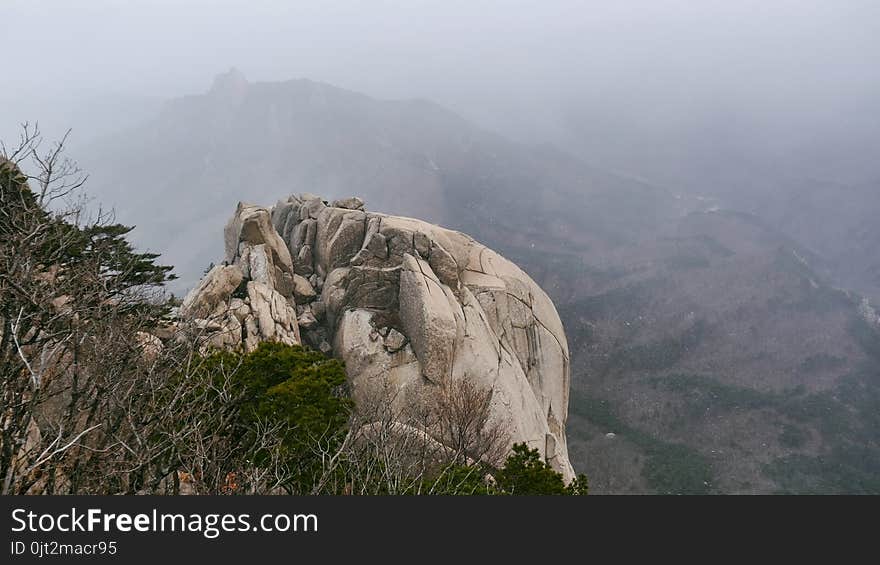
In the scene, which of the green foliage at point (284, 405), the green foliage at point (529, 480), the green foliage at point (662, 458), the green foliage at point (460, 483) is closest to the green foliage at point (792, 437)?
the green foliage at point (662, 458)

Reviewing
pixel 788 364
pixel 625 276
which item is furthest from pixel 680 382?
pixel 625 276

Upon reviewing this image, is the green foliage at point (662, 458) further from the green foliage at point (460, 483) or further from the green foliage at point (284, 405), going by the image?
the green foliage at point (284, 405)

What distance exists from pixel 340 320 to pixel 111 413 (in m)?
16.8

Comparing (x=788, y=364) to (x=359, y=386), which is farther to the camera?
(x=788, y=364)

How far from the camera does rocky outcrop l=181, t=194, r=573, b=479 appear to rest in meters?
28.2

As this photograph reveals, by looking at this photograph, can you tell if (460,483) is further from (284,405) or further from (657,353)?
(657,353)

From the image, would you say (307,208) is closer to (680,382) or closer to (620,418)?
(620,418)

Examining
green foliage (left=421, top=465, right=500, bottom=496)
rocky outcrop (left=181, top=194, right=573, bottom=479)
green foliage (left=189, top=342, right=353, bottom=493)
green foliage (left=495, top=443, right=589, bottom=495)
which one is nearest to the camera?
green foliage (left=421, top=465, right=500, bottom=496)

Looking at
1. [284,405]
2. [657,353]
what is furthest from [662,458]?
[284,405]

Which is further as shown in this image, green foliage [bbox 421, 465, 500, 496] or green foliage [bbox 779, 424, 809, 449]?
green foliage [bbox 779, 424, 809, 449]

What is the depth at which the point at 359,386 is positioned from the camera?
2806 centimetres

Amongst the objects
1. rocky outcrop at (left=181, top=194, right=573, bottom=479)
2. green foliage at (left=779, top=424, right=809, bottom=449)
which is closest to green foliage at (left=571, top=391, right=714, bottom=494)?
green foliage at (left=779, top=424, right=809, bottom=449)

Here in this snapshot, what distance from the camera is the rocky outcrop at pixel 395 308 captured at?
92.6 feet

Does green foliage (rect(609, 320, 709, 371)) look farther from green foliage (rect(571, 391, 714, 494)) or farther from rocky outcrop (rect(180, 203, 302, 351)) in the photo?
rocky outcrop (rect(180, 203, 302, 351))
